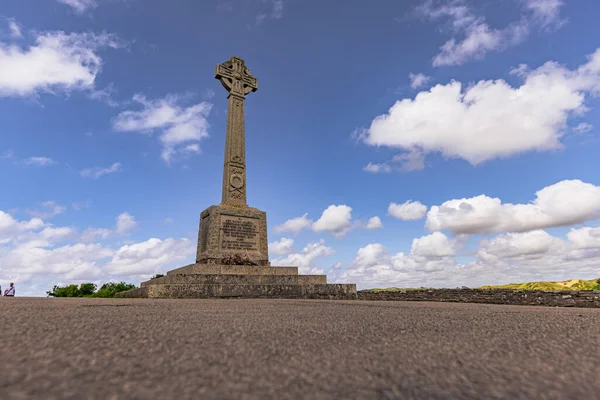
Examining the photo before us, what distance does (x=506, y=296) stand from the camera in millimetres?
7277

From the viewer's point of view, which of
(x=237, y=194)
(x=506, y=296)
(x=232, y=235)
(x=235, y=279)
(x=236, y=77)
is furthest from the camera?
(x=236, y=77)

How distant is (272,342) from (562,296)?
7.35 m

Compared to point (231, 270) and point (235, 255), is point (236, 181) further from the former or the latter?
point (231, 270)

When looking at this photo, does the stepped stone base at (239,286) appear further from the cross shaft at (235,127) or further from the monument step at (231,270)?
the cross shaft at (235,127)

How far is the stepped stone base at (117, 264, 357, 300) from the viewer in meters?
6.28

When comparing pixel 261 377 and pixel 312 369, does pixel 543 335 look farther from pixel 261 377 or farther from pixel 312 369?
pixel 261 377

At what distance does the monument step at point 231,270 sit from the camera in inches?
335

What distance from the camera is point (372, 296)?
979 centimetres

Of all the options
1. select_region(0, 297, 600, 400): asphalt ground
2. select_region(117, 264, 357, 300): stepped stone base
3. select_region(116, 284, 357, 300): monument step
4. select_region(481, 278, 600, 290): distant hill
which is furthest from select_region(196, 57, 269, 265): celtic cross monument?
select_region(0, 297, 600, 400): asphalt ground

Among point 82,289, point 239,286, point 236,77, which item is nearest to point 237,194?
point 236,77

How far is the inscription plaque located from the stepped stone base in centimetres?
169

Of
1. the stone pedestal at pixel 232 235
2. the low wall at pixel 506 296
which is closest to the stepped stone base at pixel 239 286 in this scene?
the stone pedestal at pixel 232 235

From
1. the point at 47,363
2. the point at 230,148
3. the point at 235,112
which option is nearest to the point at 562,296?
the point at 47,363

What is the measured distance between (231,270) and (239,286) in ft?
6.92
